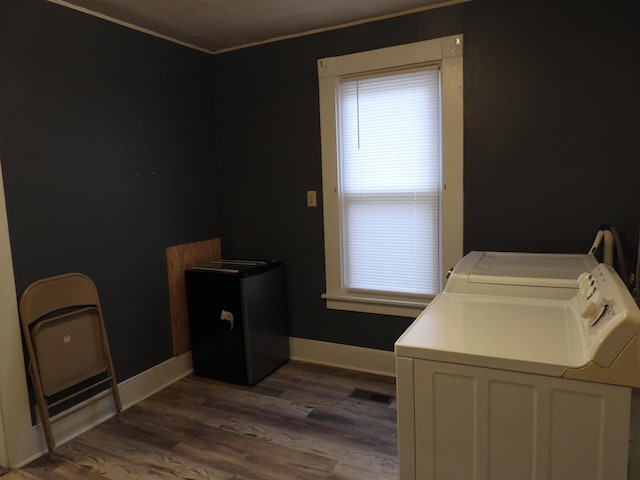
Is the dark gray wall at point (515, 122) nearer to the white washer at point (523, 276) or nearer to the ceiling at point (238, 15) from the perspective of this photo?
the ceiling at point (238, 15)

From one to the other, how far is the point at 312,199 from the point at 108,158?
130cm

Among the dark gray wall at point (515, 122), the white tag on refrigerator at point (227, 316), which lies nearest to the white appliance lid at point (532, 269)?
the dark gray wall at point (515, 122)

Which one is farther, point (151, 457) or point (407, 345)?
point (151, 457)

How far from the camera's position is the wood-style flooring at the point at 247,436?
2096mm

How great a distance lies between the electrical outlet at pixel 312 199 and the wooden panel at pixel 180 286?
863 mm

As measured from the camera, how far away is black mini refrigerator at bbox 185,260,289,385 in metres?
2.88

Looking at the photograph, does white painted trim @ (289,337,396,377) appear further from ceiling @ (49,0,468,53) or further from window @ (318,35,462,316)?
ceiling @ (49,0,468,53)

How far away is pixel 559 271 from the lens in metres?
1.85

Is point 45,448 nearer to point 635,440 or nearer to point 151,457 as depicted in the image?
point 151,457

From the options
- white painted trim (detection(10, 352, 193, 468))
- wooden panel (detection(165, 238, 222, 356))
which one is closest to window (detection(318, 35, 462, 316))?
wooden panel (detection(165, 238, 222, 356))

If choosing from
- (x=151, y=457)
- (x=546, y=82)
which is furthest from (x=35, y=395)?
(x=546, y=82)

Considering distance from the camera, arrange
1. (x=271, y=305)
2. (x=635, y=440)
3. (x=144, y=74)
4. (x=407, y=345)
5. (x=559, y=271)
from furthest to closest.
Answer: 1. (x=271, y=305)
2. (x=144, y=74)
3. (x=559, y=271)
4. (x=407, y=345)
5. (x=635, y=440)

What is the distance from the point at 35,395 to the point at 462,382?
81.7 inches

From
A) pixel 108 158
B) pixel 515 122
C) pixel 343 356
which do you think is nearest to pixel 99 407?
pixel 108 158
